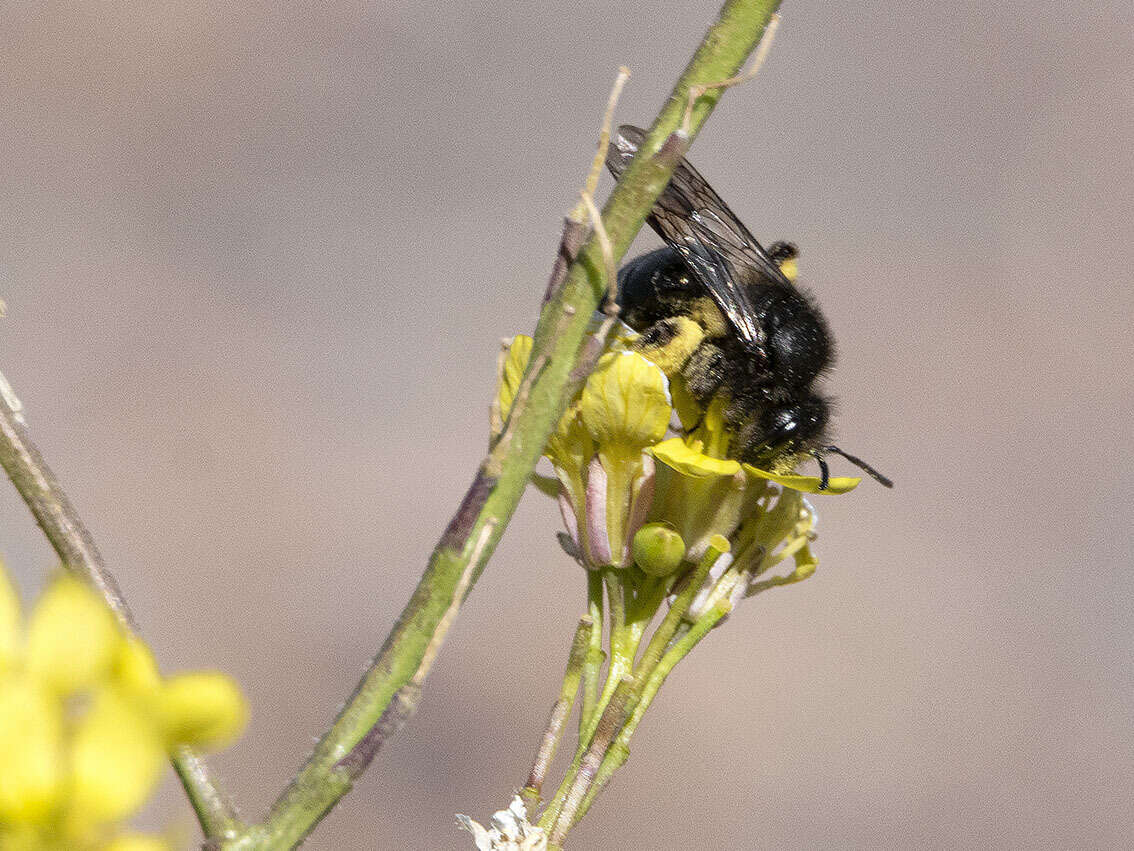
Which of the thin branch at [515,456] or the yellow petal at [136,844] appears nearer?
the yellow petal at [136,844]

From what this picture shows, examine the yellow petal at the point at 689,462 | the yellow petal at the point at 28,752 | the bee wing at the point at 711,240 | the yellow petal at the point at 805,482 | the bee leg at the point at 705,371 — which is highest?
the bee wing at the point at 711,240

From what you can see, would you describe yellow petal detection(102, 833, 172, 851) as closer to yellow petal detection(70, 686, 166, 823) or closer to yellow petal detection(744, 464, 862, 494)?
yellow petal detection(70, 686, 166, 823)

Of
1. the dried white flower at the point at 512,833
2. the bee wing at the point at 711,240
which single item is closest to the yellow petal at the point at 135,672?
the dried white flower at the point at 512,833

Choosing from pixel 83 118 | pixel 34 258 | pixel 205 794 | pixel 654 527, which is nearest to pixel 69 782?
pixel 205 794

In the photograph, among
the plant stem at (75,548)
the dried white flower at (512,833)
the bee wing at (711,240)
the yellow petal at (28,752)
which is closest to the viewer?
the yellow petal at (28,752)

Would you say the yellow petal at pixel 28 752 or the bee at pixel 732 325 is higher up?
the bee at pixel 732 325

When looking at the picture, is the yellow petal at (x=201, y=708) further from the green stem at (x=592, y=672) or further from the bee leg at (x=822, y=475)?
the bee leg at (x=822, y=475)

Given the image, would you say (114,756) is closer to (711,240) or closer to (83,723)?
(83,723)
